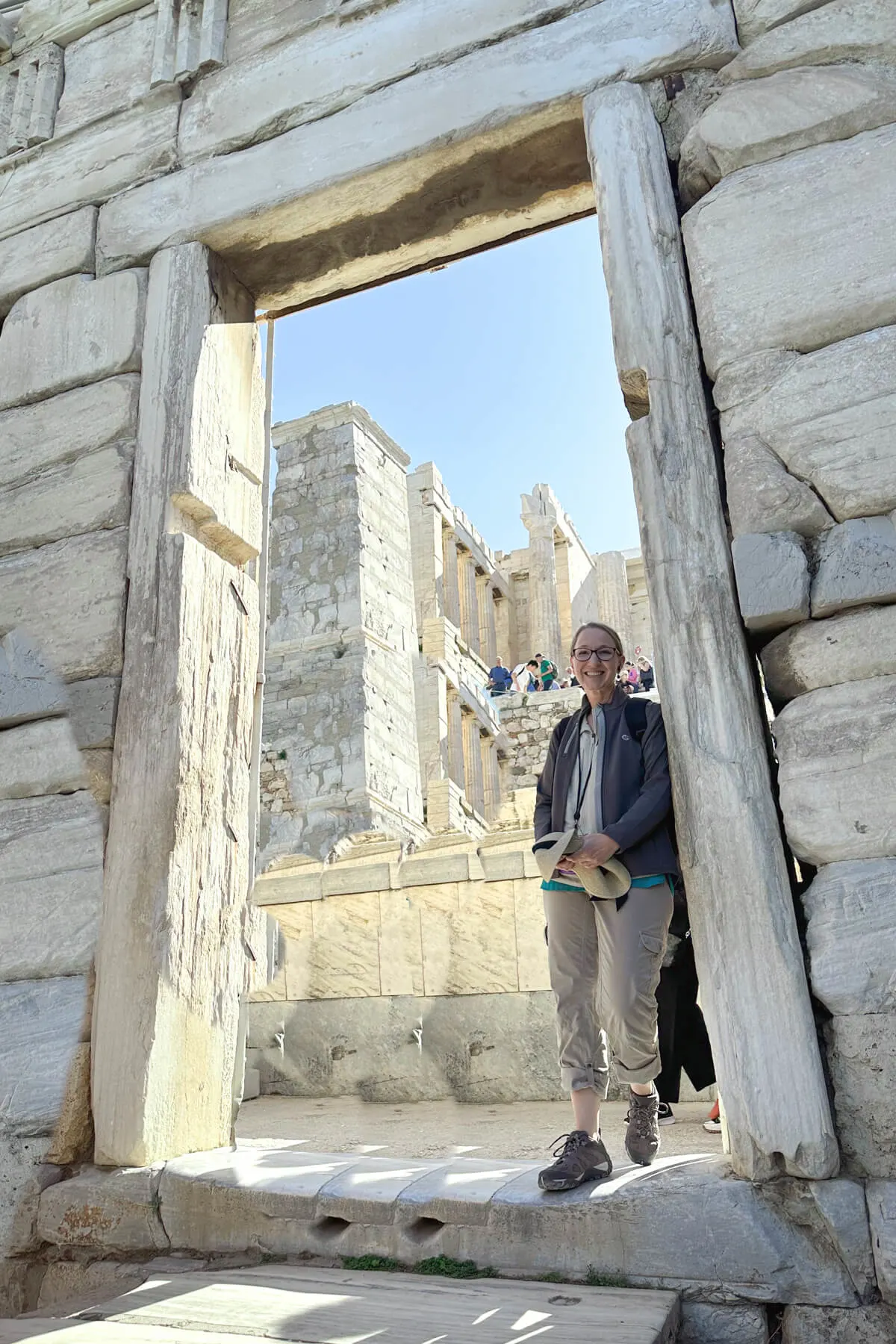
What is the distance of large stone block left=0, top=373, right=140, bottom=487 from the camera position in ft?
14.9

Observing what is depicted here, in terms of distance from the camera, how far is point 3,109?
5496mm

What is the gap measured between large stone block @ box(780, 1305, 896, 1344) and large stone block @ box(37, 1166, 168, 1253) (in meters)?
1.82

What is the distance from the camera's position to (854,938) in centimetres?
287

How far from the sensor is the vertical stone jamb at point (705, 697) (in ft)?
9.40

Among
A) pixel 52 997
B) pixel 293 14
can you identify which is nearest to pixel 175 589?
pixel 52 997

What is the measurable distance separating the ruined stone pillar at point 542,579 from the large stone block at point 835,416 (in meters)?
24.5

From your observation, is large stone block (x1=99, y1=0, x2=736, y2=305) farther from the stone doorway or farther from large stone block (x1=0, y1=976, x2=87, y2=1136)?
large stone block (x1=0, y1=976, x2=87, y2=1136)

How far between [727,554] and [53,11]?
14.8ft

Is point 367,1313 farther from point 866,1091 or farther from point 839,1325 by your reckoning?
point 866,1091

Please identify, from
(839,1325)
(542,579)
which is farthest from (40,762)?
(542,579)

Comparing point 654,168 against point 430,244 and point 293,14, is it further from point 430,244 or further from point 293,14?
point 293,14

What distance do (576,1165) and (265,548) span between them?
3.06 m

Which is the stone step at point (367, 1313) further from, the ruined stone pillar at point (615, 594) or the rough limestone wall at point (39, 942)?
the ruined stone pillar at point (615, 594)

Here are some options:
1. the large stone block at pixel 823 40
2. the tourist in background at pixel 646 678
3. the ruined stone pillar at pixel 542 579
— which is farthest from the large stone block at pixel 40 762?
the ruined stone pillar at pixel 542 579
